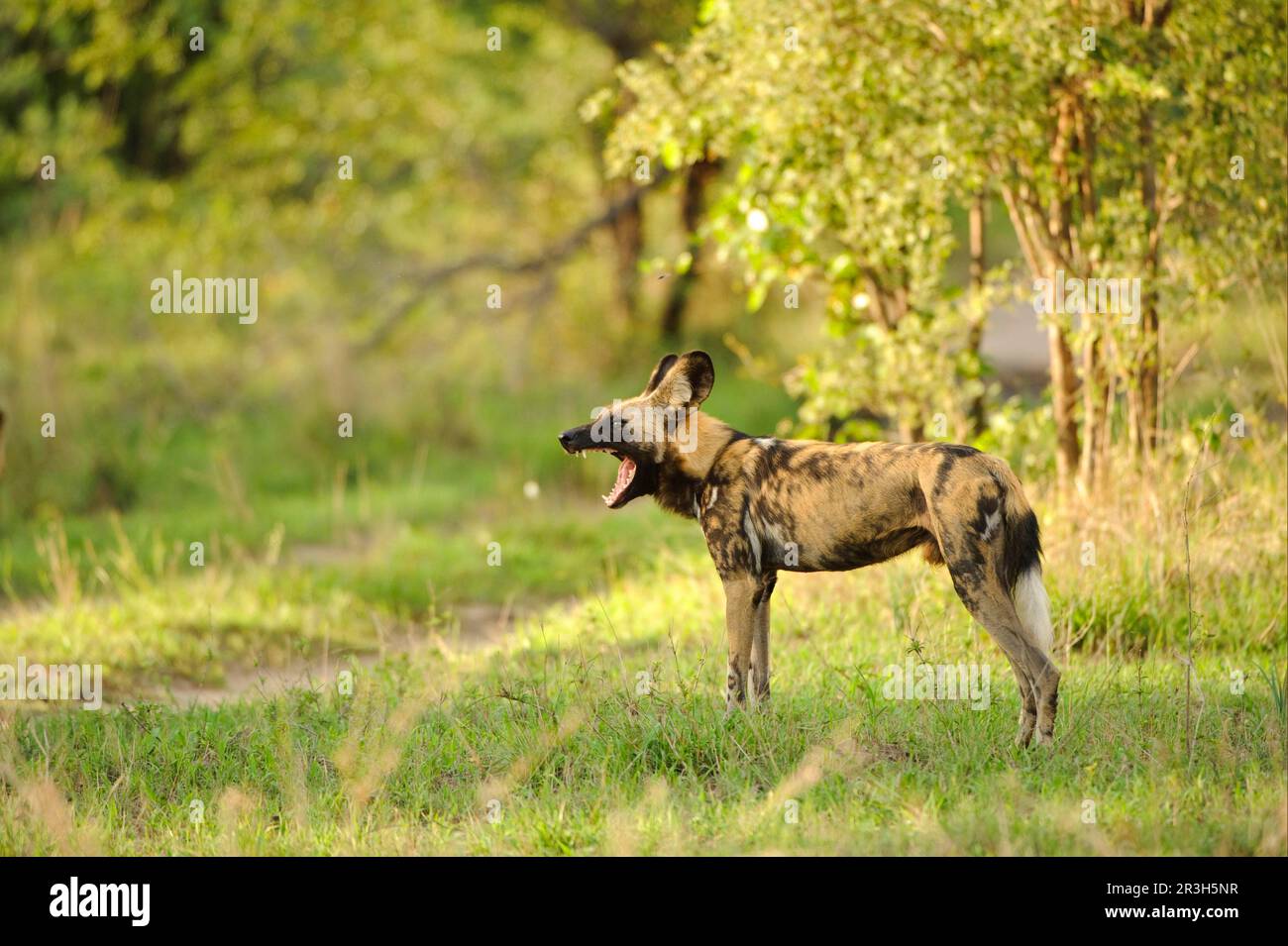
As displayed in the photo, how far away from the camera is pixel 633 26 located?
610 inches

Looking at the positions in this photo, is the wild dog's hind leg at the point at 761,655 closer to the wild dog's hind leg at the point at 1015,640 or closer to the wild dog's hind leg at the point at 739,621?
the wild dog's hind leg at the point at 739,621

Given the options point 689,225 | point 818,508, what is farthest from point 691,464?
point 689,225

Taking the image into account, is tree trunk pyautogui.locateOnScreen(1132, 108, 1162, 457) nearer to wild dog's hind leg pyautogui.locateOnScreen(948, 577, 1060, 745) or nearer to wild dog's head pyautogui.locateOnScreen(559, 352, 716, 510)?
wild dog's hind leg pyautogui.locateOnScreen(948, 577, 1060, 745)

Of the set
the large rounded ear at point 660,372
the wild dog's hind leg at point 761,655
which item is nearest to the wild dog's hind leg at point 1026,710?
the wild dog's hind leg at point 761,655

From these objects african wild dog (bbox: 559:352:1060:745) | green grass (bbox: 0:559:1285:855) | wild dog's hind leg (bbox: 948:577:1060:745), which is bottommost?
green grass (bbox: 0:559:1285:855)

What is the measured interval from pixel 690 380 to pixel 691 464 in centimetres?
31

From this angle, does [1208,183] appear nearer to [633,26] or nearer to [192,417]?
[633,26]

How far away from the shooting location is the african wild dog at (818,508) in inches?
209

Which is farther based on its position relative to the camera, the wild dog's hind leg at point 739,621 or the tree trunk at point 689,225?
the tree trunk at point 689,225

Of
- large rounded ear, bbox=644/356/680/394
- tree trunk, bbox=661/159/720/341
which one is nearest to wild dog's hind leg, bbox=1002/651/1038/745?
Answer: large rounded ear, bbox=644/356/680/394

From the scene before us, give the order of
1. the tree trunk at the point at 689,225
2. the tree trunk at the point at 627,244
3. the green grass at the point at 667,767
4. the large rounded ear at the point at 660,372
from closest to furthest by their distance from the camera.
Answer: the green grass at the point at 667,767 → the large rounded ear at the point at 660,372 → the tree trunk at the point at 689,225 → the tree trunk at the point at 627,244

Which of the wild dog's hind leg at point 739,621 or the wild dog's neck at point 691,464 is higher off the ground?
the wild dog's neck at point 691,464

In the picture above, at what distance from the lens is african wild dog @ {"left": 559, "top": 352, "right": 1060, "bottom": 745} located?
5312 millimetres
